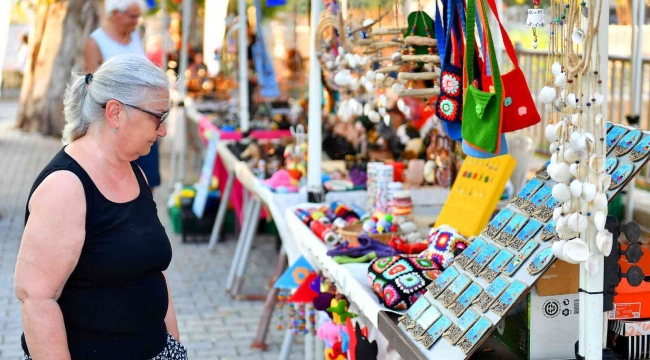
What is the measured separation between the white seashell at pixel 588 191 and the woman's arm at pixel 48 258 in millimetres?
1103

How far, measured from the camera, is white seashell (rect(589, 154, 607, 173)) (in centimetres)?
166

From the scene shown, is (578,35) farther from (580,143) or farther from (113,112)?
(113,112)

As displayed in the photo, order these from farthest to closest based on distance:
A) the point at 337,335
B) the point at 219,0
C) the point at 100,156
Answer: the point at 219,0, the point at 337,335, the point at 100,156

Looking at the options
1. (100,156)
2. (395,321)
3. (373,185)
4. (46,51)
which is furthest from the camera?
(46,51)

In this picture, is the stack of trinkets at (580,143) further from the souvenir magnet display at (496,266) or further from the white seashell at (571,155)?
the souvenir magnet display at (496,266)

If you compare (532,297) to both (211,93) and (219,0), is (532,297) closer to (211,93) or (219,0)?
(219,0)

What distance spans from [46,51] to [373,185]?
11.5m

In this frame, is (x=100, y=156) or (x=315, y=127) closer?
(x=100, y=156)

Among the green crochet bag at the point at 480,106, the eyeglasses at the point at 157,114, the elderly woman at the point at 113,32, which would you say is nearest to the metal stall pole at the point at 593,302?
the green crochet bag at the point at 480,106

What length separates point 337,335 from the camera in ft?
10.4

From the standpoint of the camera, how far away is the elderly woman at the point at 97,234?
75.9 inches

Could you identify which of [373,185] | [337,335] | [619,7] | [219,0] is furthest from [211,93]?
[337,335]

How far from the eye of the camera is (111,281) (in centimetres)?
204

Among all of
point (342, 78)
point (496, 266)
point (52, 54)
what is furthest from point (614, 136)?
point (52, 54)
